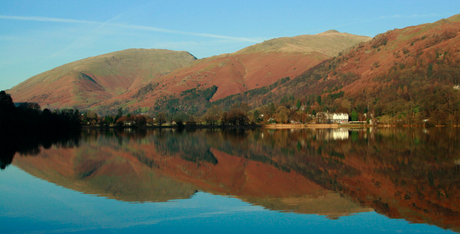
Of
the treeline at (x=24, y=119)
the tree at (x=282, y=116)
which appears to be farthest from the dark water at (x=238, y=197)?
the tree at (x=282, y=116)

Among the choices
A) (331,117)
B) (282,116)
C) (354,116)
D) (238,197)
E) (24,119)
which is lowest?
(238,197)

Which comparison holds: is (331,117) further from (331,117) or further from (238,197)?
(238,197)

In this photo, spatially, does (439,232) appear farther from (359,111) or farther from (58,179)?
(359,111)

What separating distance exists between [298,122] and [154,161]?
117869 millimetres

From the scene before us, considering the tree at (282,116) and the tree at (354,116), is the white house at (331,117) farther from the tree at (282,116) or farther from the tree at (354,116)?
the tree at (282,116)

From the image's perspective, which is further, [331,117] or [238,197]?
[331,117]

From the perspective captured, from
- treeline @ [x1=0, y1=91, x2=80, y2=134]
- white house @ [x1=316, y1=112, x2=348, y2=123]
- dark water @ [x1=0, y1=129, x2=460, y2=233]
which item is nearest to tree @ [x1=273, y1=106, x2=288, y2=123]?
white house @ [x1=316, y1=112, x2=348, y2=123]

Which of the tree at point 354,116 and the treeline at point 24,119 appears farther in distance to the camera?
the tree at point 354,116

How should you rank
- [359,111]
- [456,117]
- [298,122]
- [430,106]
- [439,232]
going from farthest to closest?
[359,111] → [298,122] → [430,106] → [456,117] → [439,232]

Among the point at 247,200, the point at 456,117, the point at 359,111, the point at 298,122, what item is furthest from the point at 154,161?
the point at 359,111

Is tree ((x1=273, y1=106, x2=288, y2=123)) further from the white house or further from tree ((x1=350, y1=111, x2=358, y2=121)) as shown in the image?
tree ((x1=350, y1=111, x2=358, y2=121))

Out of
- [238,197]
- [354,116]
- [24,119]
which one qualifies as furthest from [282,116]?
[238,197]

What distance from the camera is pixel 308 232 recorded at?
39.1 ft

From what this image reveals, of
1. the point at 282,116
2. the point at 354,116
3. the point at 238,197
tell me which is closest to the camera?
the point at 238,197
